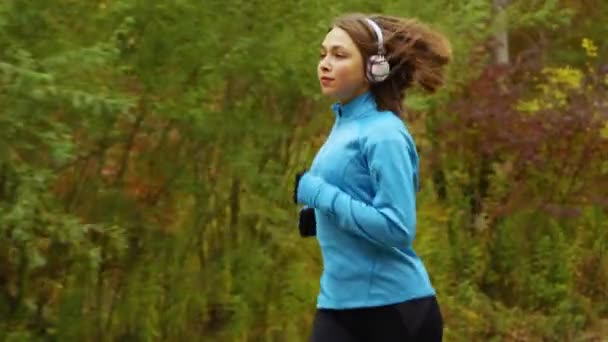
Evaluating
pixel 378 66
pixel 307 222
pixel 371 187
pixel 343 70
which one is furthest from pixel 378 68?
pixel 307 222

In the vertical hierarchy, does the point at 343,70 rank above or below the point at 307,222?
above

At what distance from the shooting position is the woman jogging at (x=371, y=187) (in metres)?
3.32

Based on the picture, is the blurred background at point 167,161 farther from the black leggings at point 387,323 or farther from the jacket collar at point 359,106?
the black leggings at point 387,323

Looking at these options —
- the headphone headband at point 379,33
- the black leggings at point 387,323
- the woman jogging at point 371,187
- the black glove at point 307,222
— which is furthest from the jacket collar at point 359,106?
the black leggings at point 387,323

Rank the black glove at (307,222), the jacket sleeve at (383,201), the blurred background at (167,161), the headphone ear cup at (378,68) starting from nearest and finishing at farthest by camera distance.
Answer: the jacket sleeve at (383,201) → the headphone ear cup at (378,68) → the black glove at (307,222) → the blurred background at (167,161)

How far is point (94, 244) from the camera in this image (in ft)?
17.3

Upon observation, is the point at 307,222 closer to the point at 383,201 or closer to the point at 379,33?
the point at 383,201

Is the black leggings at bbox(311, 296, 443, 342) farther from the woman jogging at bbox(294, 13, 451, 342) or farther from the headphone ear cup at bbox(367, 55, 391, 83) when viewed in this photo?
the headphone ear cup at bbox(367, 55, 391, 83)

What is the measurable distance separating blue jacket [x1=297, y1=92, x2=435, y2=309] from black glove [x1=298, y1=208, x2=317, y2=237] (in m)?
0.18

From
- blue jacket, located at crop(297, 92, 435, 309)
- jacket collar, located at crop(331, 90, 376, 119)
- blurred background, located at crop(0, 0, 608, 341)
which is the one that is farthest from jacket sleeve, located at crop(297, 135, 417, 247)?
blurred background, located at crop(0, 0, 608, 341)

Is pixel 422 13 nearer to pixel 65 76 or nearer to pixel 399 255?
pixel 65 76

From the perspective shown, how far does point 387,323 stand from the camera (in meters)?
3.48

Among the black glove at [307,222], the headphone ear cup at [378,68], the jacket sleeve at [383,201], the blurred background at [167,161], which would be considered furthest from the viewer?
the blurred background at [167,161]

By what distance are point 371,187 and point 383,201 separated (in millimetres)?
118
